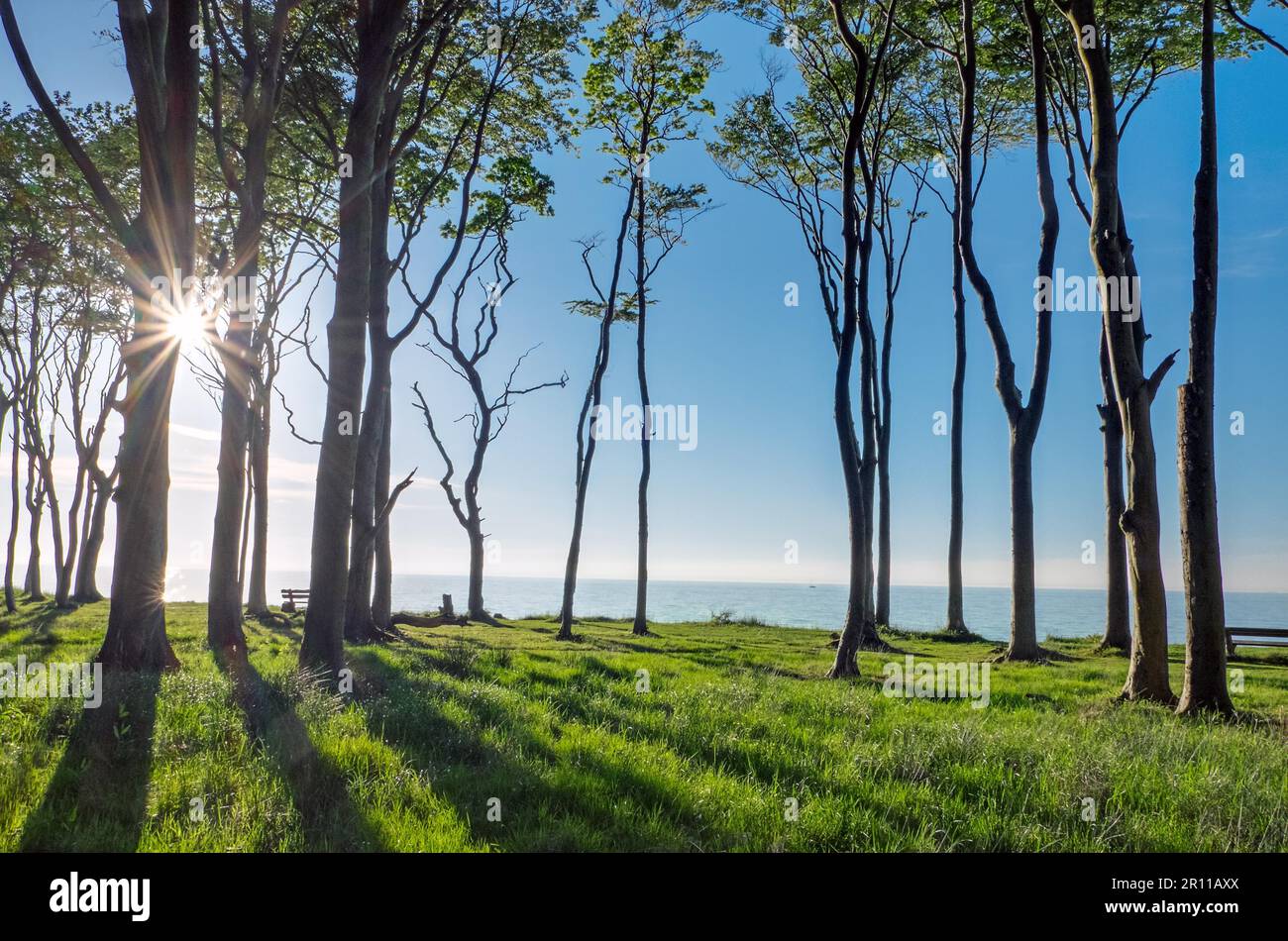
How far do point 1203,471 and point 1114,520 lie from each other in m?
9.64

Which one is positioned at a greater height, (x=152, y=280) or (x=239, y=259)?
(x=239, y=259)

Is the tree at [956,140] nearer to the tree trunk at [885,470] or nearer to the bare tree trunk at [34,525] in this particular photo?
the tree trunk at [885,470]

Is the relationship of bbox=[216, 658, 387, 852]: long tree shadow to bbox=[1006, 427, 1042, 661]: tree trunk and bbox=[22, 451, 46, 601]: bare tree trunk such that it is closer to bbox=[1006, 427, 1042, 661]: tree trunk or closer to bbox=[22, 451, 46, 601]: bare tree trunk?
bbox=[1006, 427, 1042, 661]: tree trunk

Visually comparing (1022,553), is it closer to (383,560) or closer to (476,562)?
(383,560)

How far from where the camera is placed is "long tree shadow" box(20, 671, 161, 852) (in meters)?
3.49

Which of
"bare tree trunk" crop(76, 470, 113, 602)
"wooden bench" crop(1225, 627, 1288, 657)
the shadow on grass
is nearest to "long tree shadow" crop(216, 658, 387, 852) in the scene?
the shadow on grass

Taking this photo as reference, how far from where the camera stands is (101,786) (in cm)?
419

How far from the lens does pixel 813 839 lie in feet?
12.5

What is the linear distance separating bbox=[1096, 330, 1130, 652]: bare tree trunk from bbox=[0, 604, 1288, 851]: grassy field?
840 cm

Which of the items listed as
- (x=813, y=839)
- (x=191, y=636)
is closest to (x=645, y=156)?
(x=191, y=636)

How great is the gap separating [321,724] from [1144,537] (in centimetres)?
989

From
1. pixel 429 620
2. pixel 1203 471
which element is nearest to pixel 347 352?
pixel 1203 471
